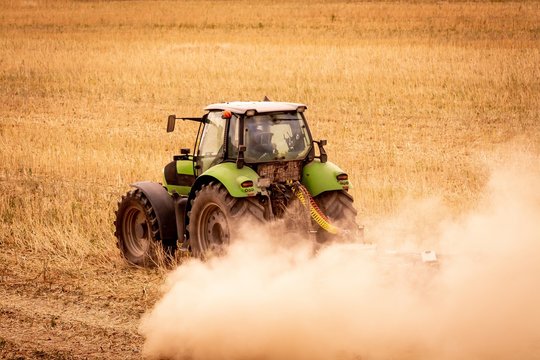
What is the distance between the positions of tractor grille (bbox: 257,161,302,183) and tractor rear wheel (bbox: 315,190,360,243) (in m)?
0.34

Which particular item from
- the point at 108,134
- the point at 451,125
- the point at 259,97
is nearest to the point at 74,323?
the point at 108,134

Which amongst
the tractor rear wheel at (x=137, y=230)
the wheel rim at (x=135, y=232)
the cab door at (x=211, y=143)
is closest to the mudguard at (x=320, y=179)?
the cab door at (x=211, y=143)

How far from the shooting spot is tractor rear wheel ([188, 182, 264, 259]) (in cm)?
934

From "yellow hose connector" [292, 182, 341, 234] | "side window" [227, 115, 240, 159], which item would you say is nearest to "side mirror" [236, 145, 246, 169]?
"side window" [227, 115, 240, 159]

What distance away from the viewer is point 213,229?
988 cm

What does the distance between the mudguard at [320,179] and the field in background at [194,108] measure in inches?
75.6

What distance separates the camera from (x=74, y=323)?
9.18 metres

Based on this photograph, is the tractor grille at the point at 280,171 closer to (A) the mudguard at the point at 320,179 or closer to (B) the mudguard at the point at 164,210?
(A) the mudguard at the point at 320,179

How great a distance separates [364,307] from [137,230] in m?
3.87

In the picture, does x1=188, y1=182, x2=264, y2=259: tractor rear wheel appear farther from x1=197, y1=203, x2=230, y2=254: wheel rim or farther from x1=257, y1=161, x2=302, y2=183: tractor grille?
x1=257, y1=161, x2=302, y2=183: tractor grille

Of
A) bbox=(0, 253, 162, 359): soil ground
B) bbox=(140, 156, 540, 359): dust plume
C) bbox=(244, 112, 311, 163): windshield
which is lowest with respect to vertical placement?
bbox=(0, 253, 162, 359): soil ground

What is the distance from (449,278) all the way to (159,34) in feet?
129

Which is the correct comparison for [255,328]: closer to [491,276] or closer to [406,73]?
[491,276]

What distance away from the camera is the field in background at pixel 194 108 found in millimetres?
11406
